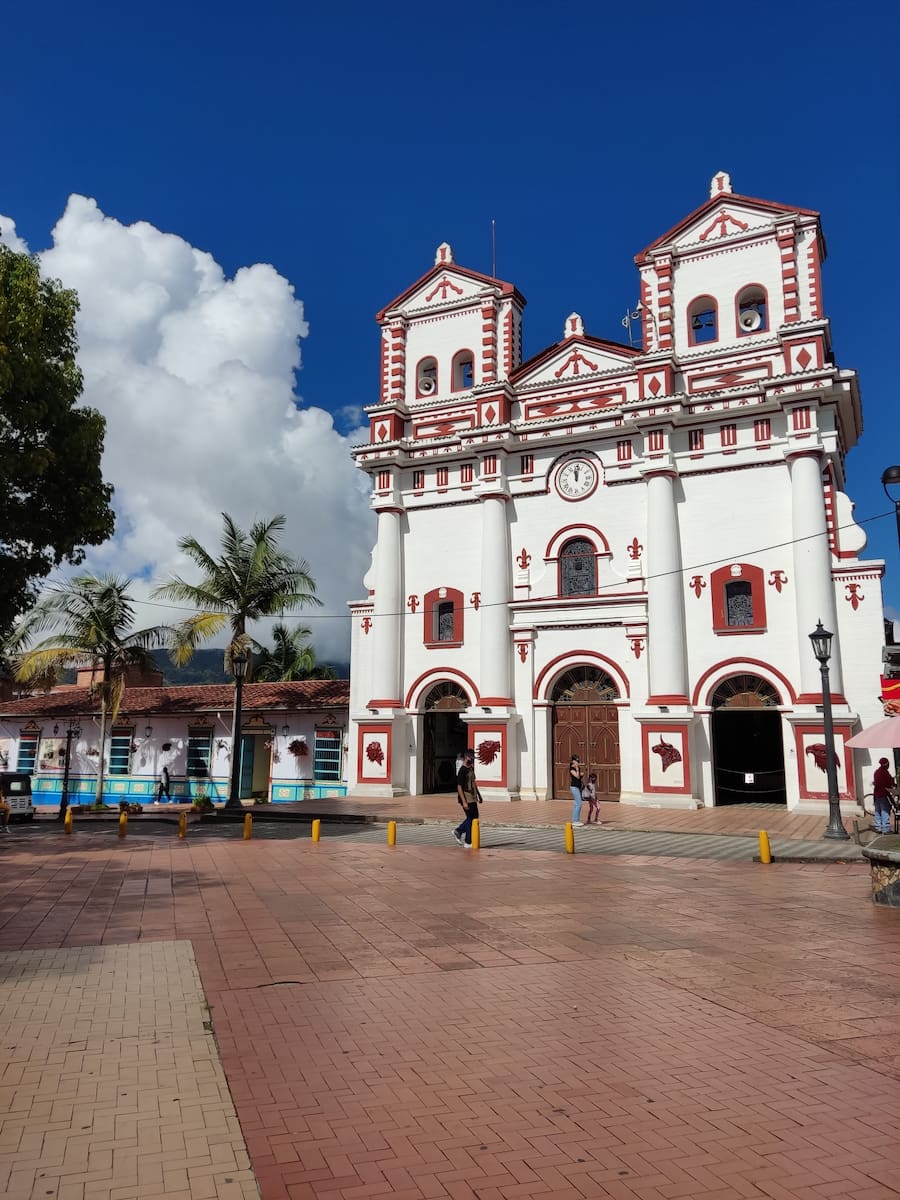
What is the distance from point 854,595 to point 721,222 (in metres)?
12.0

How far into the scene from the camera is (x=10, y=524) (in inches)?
666

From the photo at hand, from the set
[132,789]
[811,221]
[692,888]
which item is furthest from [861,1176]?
[132,789]

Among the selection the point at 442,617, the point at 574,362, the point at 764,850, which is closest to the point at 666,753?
the point at 442,617

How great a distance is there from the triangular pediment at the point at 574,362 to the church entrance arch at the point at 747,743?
10329mm

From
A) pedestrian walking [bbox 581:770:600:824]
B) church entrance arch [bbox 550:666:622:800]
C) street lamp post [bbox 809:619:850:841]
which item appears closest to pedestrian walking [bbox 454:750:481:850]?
pedestrian walking [bbox 581:770:600:824]

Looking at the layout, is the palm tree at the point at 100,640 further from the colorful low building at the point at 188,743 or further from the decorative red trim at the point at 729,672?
the decorative red trim at the point at 729,672

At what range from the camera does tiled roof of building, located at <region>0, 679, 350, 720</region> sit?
1220 inches

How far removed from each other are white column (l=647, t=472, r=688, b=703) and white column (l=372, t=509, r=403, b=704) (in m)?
8.09

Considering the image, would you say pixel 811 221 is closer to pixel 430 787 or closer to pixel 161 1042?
pixel 430 787

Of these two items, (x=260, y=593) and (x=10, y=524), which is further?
(x=260, y=593)

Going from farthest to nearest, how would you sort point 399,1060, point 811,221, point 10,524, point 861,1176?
point 811,221, point 10,524, point 399,1060, point 861,1176

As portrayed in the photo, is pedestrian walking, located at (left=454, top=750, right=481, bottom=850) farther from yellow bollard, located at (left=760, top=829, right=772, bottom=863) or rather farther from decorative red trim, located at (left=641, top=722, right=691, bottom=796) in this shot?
decorative red trim, located at (left=641, top=722, right=691, bottom=796)

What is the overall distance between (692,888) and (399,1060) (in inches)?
285

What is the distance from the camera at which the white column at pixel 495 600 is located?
2638 centimetres
